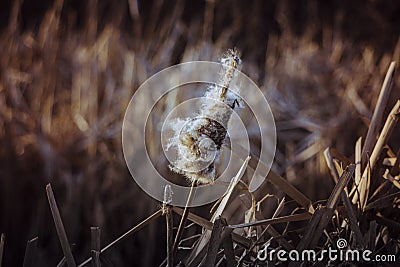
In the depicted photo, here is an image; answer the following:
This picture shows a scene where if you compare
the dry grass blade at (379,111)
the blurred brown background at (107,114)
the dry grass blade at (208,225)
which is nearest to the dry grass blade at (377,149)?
the dry grass blade at (379,111)

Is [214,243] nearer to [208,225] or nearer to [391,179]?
[208,225]

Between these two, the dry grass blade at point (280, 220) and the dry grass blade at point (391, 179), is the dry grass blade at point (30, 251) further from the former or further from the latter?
the dry grass blade at point (391, 179)

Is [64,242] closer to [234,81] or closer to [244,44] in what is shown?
[234,81]

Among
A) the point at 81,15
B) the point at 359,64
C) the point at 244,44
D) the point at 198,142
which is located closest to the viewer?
the point at 198,142

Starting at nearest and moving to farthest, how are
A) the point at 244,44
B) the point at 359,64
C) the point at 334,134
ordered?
the point at 334,134 < the point at 359,64 < the point at 244,44

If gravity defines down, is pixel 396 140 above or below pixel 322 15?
below

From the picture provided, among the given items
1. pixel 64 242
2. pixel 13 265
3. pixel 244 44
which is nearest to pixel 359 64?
pixel 244 44

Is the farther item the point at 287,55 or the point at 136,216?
the point at 287,55
